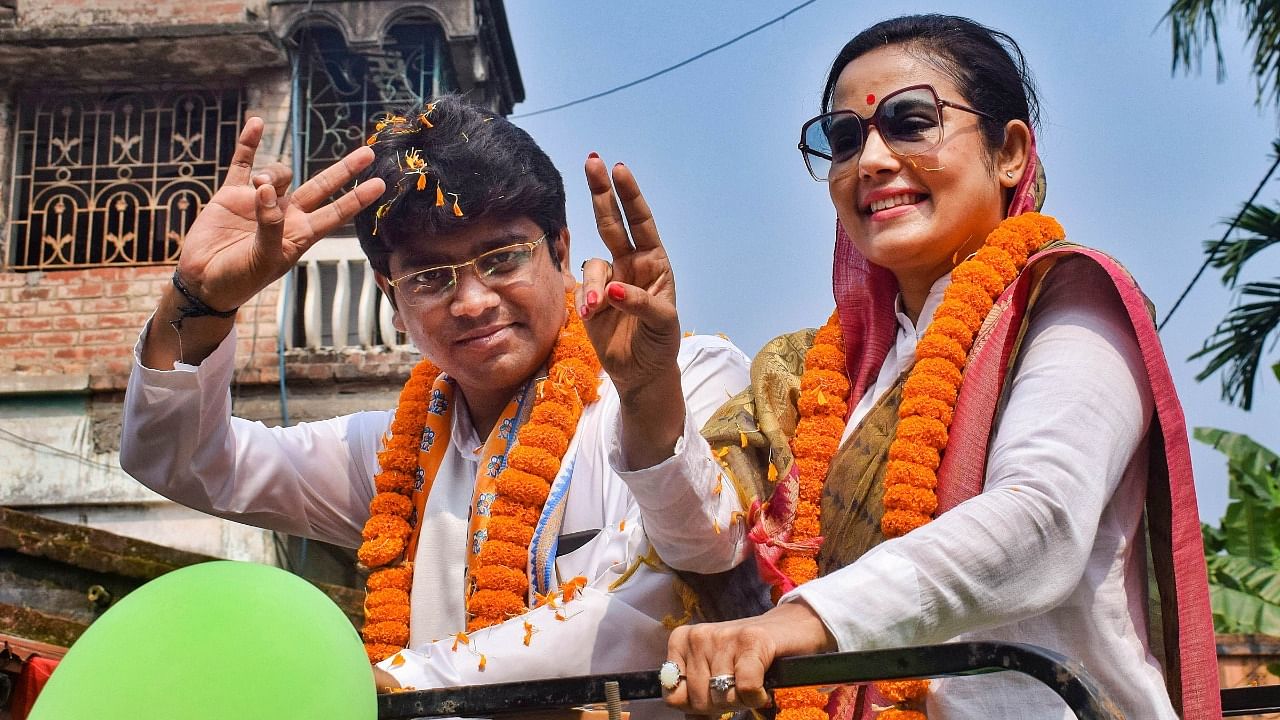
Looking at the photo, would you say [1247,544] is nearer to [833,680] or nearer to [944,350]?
[944,350]

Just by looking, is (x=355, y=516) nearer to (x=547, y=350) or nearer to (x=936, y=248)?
(x=547, y=350)

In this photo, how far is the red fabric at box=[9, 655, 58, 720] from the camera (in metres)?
3.73

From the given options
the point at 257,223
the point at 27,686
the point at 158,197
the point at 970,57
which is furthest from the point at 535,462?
the point at 158,197

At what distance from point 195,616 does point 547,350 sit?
61.4 inches

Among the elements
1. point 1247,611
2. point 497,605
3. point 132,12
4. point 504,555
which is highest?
point 132,12

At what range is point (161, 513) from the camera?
7922 millimetres

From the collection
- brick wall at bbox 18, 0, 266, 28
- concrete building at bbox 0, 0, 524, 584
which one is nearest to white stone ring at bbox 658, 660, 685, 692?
concrete building at bbox 0, 0, 524, 584

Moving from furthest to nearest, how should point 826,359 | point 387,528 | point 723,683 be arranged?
point 387,528 → point 826,359 → point 723,683

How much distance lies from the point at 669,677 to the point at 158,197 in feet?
24.7

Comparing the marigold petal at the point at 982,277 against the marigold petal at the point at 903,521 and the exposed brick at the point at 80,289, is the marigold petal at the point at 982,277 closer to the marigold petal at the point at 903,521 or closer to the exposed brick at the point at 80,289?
the marigold petal at the point at 903,521

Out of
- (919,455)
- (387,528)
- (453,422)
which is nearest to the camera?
(919,455)

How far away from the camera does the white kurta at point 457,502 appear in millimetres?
2400

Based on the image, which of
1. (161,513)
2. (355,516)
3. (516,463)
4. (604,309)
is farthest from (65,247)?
(604,309)

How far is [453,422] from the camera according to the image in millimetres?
3170
